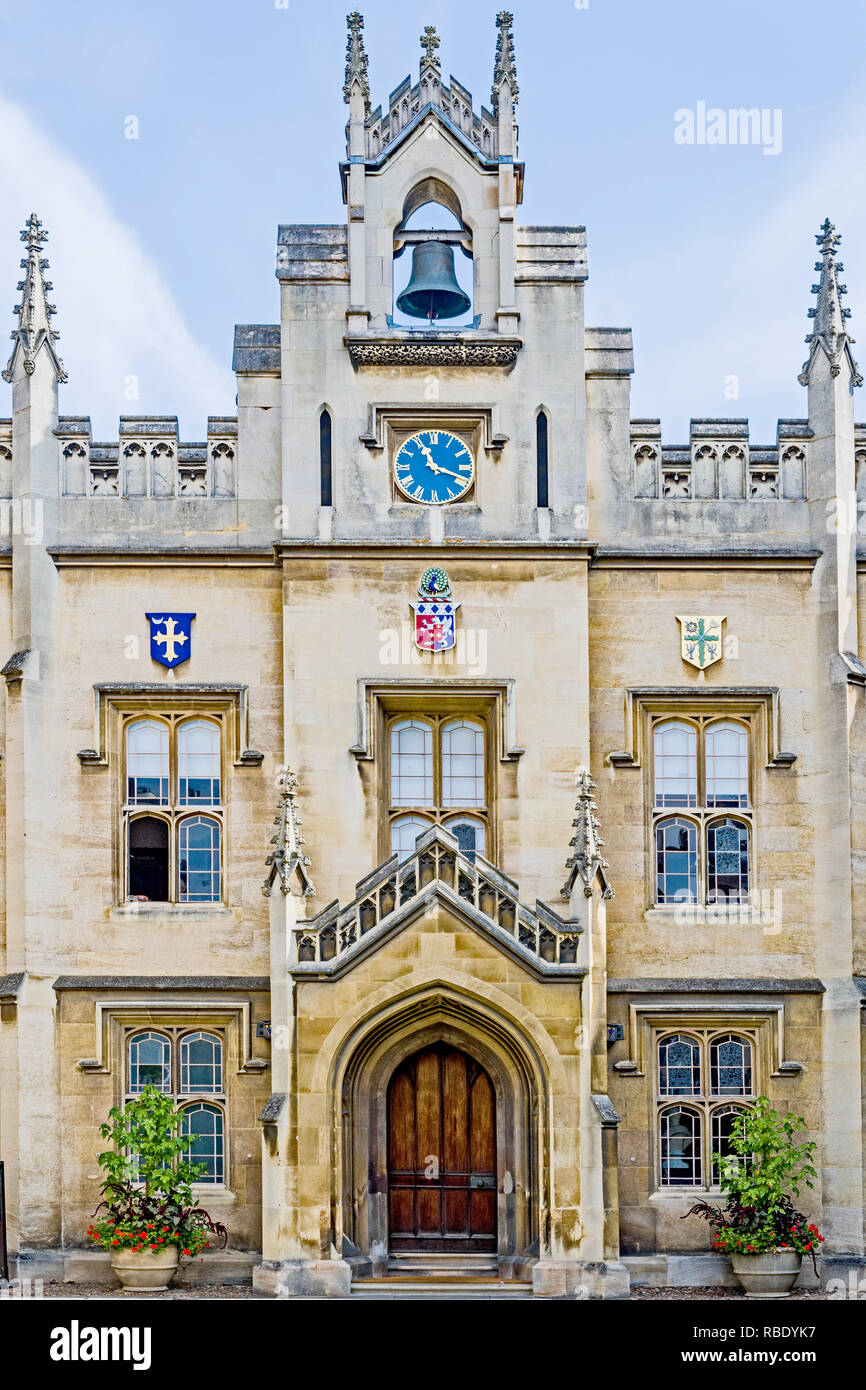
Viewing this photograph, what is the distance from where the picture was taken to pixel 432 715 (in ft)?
86.8

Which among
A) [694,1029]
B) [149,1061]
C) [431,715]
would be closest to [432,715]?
[431,715]

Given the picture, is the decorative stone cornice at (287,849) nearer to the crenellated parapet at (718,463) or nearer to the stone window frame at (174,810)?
the stone window frame at (174,810)

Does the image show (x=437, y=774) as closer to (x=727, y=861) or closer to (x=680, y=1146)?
(x=727, y=861)

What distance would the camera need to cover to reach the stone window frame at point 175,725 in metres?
26.0

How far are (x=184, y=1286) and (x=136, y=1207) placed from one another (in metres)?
1.17

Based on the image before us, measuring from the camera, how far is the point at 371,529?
86.2ft

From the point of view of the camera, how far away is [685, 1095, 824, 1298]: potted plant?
24.5m

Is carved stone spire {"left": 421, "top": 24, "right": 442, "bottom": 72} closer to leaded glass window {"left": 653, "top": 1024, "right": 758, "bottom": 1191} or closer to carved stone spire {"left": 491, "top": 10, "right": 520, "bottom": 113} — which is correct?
carved stone spire {"left": 491, "top": 10, "right": 520, "bottom": 113}

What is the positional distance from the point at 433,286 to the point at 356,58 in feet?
10.6

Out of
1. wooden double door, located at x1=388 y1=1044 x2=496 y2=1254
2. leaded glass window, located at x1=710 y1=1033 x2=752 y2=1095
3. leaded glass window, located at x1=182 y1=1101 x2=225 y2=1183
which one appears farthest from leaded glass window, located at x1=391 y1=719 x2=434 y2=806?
leaded glass window, located at x1=710 y1=1033 x2=752 y2=1095

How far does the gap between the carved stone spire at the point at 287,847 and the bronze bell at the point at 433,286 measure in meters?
6.84

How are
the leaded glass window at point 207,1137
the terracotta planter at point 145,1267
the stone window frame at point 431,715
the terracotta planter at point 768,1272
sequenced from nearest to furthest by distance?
1. the terracotta planter at point 145,1267
2. the terracotta planter at point 768,1272
3. the leaded glass window at point 207,1137
4. the stone window frame at point 431,715

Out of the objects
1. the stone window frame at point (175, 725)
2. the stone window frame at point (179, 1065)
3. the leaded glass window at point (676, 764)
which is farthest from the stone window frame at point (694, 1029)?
the stone window frame at point (175, 725)
